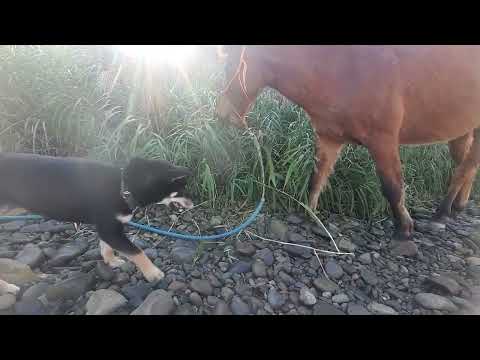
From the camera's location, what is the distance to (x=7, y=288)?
73.9 inches

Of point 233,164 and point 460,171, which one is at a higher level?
point 460,171

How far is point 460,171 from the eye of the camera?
9.14 feet

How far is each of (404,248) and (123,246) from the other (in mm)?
1850

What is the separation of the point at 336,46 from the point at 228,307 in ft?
5.36

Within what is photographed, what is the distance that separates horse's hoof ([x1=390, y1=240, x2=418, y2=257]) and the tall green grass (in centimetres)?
42

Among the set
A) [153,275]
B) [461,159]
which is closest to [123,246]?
[153,275]

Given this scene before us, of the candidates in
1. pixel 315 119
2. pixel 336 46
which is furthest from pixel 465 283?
pixel 336 46

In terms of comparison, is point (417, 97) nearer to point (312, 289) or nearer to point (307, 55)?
point (307, 55)

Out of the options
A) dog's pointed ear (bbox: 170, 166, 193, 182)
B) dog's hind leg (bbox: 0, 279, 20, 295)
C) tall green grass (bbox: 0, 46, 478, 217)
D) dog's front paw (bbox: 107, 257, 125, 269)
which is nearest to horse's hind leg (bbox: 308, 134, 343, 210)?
tall green grass (bbox: 0, 46, 478, 217)

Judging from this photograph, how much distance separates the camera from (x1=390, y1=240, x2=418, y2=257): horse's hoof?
2342mm

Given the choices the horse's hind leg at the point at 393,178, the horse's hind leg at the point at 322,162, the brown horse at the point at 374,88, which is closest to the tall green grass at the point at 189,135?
the horse's hind leg at the point at 322,162

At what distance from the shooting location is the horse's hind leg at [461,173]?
8.97 ft

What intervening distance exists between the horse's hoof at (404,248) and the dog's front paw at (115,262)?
1.81 meters

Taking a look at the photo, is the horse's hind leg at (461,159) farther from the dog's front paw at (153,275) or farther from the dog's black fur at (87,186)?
the dog's front paw at (153,275)
